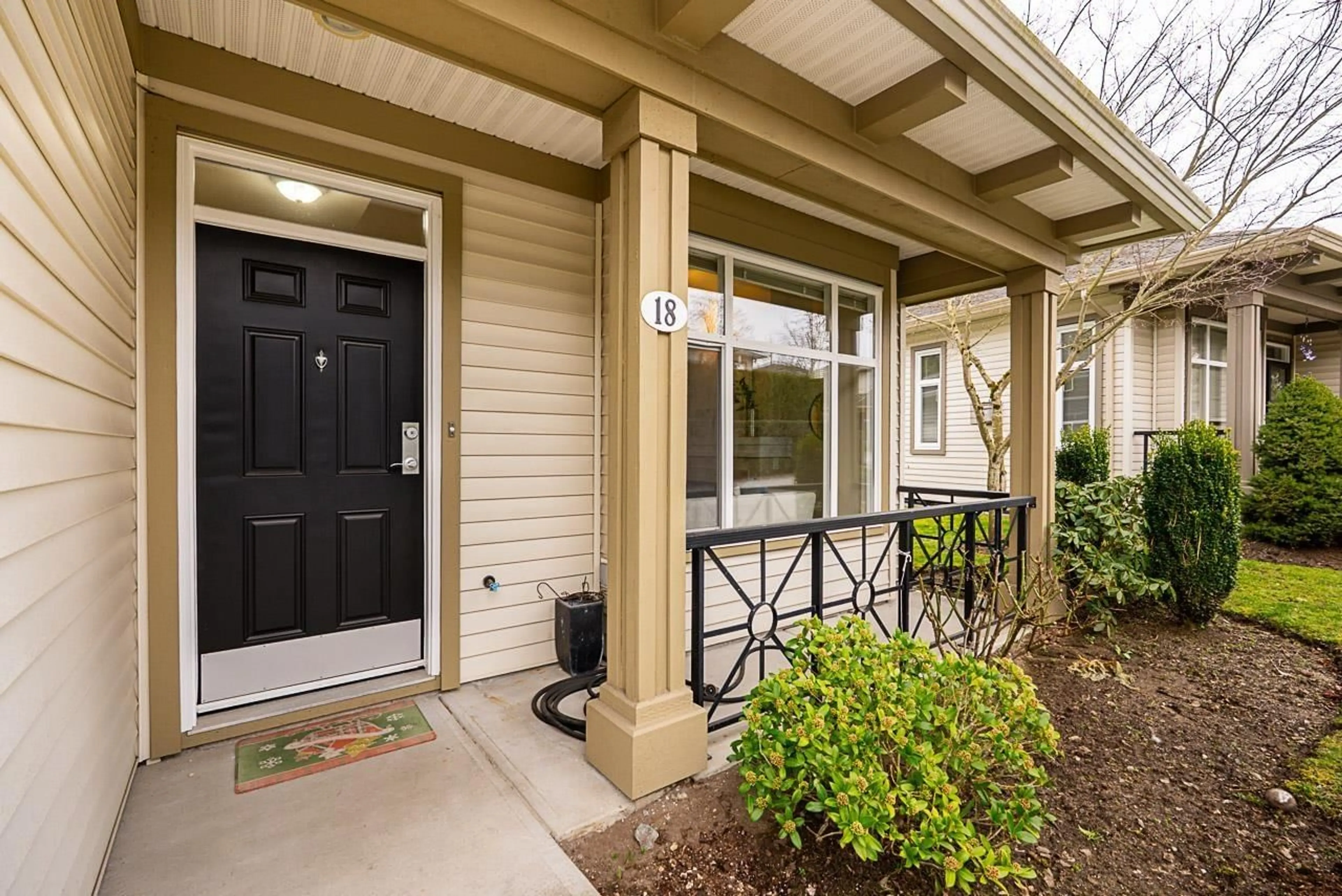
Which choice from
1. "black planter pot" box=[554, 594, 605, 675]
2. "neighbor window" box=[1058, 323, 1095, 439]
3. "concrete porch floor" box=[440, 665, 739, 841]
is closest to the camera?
"concrete porch floor" box=[440, 665, 739, 841]

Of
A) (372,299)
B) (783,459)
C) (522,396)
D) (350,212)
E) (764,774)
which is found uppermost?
(350,212)

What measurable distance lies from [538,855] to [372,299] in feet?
7.55

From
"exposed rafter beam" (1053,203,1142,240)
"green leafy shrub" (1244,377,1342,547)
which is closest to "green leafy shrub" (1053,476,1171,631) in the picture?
"exposed rafter beam" (1053,203,1142,240)

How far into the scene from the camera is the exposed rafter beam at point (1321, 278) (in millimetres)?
7332

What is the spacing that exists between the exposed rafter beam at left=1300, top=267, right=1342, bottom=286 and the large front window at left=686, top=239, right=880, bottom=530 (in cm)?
679

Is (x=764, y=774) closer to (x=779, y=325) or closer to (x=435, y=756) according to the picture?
(x=435, y=756)

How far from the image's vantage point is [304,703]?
8.47 ft

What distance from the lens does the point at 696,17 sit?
193 centimetres

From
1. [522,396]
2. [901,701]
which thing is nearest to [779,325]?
[522,396]

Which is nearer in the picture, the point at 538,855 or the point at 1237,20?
the point at 538,855

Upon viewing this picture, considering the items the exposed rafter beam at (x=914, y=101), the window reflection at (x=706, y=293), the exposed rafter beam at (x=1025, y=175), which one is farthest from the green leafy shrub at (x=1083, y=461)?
the exposed rafter beam at (x=914, y=101)

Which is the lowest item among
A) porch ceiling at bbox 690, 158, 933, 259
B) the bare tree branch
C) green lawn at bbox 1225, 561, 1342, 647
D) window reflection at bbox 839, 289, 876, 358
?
green lawn at bbox 1225, 561, 1342, 647

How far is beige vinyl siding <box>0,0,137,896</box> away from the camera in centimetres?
106

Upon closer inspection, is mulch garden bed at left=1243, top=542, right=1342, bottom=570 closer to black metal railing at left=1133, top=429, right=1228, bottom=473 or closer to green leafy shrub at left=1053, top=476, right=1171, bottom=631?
black metal railing at left=1133, top=429, right=1228, bottom=473
